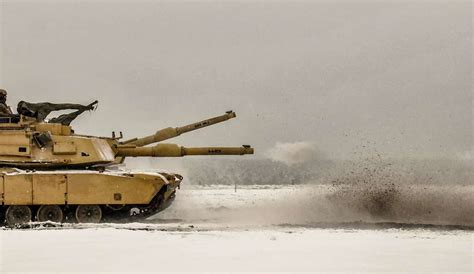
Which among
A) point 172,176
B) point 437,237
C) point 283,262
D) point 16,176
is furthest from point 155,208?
point 283,262

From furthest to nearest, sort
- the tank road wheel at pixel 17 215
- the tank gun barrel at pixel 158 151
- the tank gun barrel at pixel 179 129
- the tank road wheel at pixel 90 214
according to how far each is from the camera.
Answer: the tank gun barrel at pixel 179 129 → the tank gun barrel at pixel 158 151 → the tank road wheel at pixel 90 214 → the tank road wheel at pixel 17 215

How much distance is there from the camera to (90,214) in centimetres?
1928

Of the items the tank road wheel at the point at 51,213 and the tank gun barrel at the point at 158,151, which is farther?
the tank gun barrel at the point at 158,151

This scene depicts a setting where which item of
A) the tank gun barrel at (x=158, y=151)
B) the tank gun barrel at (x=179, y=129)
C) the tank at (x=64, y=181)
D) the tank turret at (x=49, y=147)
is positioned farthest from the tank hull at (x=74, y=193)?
the tank gun barrel at (x=179, y=129)

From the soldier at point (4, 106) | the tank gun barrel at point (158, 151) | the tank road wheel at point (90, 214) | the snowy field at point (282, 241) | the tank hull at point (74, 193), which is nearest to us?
the snowy field at point (282, 241)

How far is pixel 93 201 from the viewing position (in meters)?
19.0

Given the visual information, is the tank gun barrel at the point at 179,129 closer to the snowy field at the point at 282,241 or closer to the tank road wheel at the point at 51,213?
the snowy field at the point at 282,241

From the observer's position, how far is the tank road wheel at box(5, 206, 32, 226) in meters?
19.0

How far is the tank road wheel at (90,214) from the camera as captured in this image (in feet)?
63.1

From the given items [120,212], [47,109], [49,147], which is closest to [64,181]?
[49,147]

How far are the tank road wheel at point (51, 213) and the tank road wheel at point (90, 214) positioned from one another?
1.73 ft

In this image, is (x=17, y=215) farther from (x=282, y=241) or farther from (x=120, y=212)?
(x=282, y=241)

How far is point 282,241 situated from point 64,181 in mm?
7316

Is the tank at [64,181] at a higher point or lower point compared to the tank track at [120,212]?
higher
